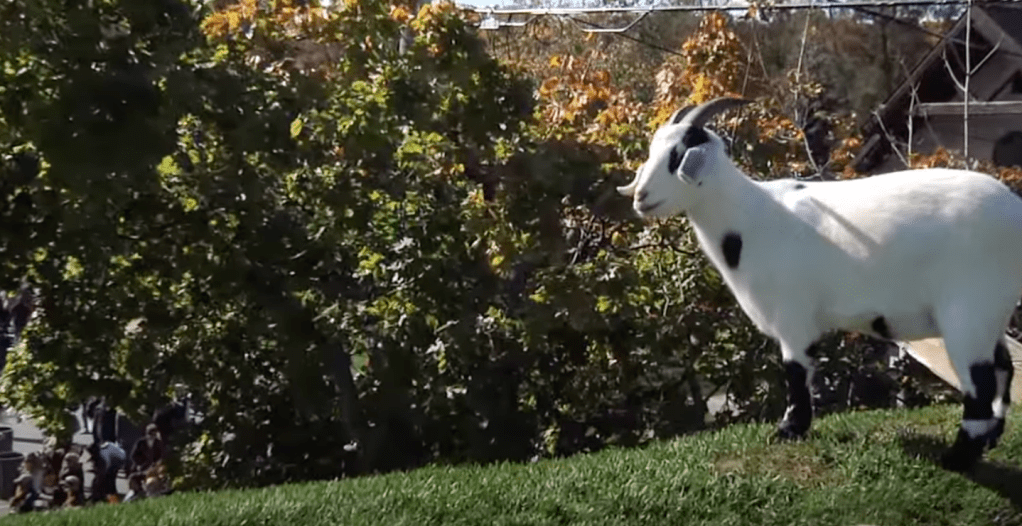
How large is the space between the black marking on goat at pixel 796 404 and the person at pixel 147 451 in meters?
6.62

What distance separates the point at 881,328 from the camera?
6.91 m

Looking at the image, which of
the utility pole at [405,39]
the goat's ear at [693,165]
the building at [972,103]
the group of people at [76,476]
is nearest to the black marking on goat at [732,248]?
the goat's ear at [693,165]

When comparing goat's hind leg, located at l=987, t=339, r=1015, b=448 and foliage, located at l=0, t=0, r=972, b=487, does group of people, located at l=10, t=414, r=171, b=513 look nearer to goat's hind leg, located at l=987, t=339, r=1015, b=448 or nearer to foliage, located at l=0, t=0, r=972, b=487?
foliage, located at l=0, t=0, r=972, b=487

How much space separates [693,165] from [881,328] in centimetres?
116

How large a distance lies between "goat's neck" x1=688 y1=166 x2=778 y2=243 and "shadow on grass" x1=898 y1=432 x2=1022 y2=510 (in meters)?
1.40

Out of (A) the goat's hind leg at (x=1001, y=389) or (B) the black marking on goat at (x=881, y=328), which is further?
(A) the goat's hind leg at (x=1001, y=389)

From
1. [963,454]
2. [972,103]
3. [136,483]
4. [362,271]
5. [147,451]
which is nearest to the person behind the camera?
[963,454]

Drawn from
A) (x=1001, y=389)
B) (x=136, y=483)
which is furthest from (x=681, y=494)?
(x=136, y=483)

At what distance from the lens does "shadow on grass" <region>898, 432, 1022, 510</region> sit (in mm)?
6963

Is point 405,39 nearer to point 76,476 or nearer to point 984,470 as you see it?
point 76,476

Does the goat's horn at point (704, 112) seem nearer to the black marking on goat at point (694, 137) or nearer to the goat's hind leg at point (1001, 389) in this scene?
the black marking on goat at point (694, 137)

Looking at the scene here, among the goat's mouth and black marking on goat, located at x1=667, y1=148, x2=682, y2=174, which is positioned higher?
black marking on goat, located at x1=667, y1=148, x2=682, y2=174

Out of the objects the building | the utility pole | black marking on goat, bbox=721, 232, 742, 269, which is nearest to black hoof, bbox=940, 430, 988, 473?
black marking on goat, bbox=721, 232, 742, 269

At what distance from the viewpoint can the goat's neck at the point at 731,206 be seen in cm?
709
